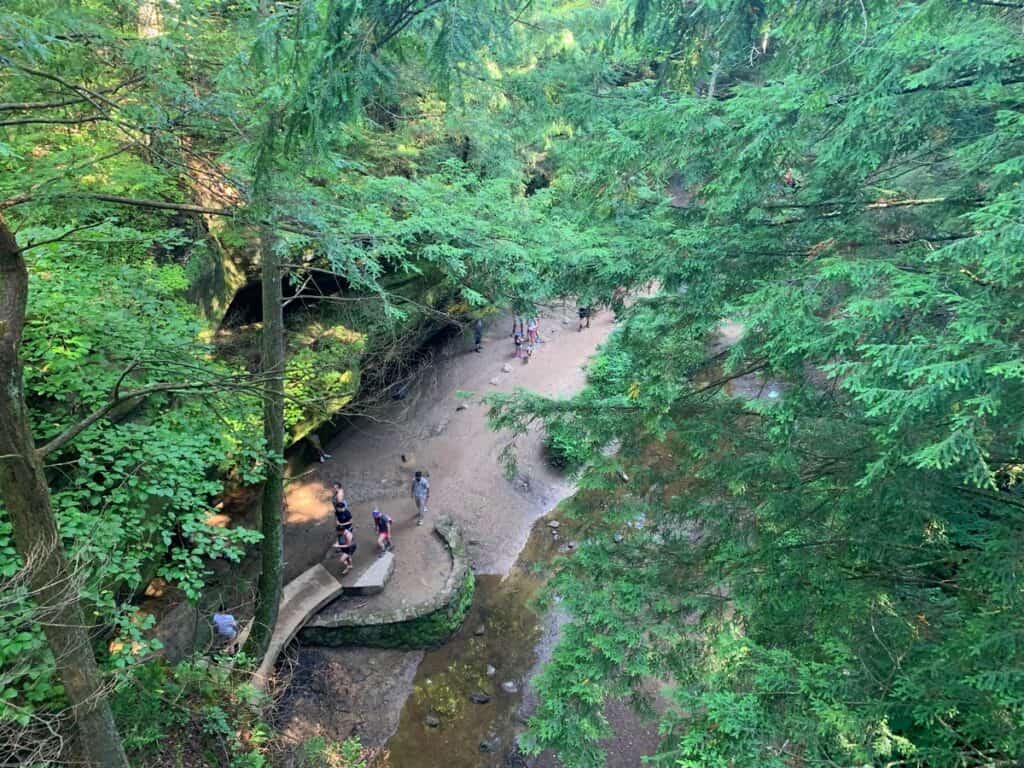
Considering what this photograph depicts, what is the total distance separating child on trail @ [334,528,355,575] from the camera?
435 inches

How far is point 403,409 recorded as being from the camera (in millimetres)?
16141

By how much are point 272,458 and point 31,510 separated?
3.16 m

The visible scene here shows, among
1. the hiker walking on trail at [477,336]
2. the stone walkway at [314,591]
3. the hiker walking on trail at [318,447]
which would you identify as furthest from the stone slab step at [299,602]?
the hiker walking on trail at [477,336]

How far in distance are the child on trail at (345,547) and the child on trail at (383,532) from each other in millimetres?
603

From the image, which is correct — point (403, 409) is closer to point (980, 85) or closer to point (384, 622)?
point (384, 622)

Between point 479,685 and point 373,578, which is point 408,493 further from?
point 479,685

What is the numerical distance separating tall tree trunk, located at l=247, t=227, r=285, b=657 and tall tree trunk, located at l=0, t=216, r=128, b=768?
9.11 ft

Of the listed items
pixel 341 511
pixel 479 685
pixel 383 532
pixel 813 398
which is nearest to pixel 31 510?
pixel 813 398

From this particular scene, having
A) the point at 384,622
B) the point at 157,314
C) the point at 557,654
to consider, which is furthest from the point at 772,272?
the point at 384,622

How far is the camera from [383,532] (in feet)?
37.9

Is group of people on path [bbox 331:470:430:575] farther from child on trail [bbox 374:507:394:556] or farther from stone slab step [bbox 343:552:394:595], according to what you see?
stone slab step [bbox 343:552:394:595]

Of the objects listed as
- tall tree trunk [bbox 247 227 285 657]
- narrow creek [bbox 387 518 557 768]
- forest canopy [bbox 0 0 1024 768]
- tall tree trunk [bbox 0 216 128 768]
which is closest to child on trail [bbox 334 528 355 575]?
narrow creek [bbox 387 518 557 768]

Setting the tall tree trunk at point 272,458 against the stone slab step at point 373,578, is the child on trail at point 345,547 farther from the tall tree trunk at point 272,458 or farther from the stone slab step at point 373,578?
the tall tree trunk at point 272,458

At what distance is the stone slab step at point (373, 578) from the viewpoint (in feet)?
34.4
